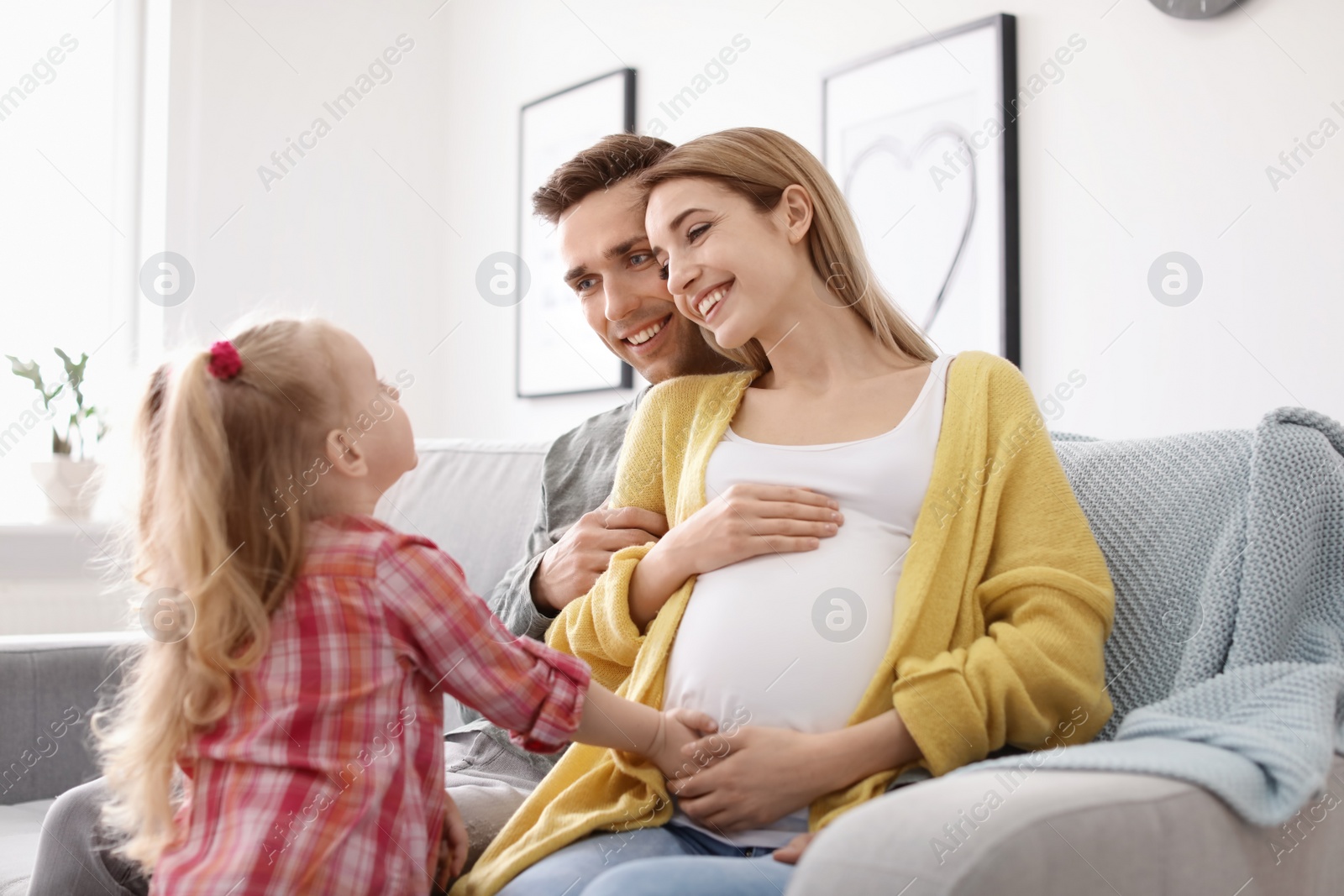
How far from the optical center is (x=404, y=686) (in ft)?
3.28

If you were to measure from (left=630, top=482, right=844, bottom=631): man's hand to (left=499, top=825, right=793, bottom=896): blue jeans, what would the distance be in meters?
0.27

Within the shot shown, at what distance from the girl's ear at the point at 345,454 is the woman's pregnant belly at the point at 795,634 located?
39cm

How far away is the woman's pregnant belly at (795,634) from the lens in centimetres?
110

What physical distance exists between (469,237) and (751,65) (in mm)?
1339

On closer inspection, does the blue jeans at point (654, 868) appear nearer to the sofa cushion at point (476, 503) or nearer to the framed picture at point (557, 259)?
the sofa cushion at point (476, 503)

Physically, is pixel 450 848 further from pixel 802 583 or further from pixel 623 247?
pixel 623 247

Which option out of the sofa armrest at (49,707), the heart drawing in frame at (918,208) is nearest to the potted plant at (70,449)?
A: the sofa armrest at (49,707)

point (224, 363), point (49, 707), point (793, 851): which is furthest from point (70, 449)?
point (793, 851)

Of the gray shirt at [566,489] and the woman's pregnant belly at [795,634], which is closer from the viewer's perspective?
the woman's pregnant belly at [795,634]

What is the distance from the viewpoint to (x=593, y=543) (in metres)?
1.38

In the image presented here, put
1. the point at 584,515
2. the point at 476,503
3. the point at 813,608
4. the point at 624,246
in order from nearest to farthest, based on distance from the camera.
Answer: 1. the point at 813,608
2. the point at 584,515
3. the point at 624,246
4. the point at 476,503

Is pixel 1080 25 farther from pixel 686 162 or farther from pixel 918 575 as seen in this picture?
pixel 918 575

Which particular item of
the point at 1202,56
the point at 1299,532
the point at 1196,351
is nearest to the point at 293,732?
the point at 1299,532

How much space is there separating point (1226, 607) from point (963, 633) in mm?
250
